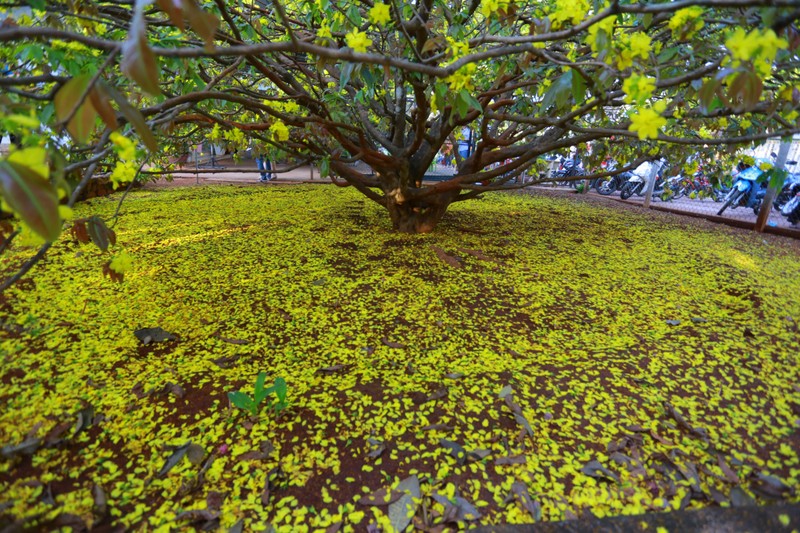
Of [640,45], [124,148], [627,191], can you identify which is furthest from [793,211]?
[124,148]

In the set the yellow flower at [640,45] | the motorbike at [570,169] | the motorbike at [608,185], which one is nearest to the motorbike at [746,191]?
the motorbike at [608,185]

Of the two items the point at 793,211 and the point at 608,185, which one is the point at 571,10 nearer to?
the point at 793,211

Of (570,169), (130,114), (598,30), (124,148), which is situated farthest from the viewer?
(570,169)

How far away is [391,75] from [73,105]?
137 centimetres

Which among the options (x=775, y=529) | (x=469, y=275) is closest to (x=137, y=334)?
(x=469, y=275)

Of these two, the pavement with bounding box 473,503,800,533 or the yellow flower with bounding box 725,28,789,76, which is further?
the pavement with bounding box 473,503,800,533

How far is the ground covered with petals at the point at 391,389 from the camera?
1006mm

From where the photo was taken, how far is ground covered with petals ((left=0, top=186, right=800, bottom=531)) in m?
1.01

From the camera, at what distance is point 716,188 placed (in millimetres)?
3838

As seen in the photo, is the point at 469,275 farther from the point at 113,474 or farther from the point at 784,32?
the point at 113,474

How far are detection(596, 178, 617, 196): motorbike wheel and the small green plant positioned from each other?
290 inches

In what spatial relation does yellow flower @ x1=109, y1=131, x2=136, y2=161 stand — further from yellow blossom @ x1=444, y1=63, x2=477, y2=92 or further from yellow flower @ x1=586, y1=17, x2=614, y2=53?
yellow flower @ x1=586, y1=17, x2=614, y2=53

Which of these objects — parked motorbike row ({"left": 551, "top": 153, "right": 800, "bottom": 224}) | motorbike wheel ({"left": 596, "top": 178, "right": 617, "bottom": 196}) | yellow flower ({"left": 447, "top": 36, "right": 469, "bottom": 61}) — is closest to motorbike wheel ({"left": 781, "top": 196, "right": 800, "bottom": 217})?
parked motorbike row ({"left": 551, "top": 153, "right": 800, "bottom": 224})

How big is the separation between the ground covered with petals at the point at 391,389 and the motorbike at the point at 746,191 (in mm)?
2816
